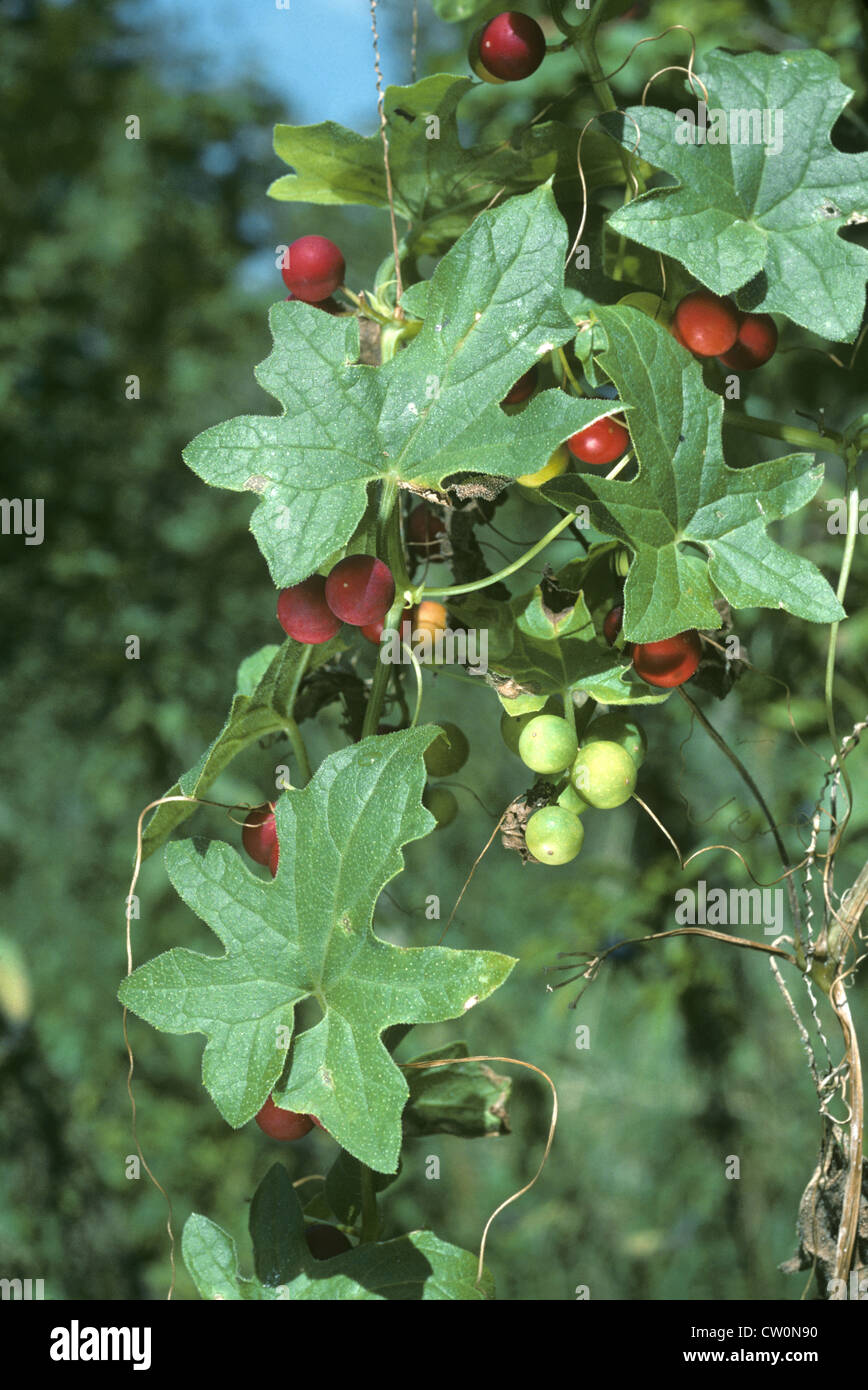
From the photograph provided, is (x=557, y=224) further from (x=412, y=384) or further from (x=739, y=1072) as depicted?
(x=739, y=1072)

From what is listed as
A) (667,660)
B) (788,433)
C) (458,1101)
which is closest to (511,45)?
(788,433)

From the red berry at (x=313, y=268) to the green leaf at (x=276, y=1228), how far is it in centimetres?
58

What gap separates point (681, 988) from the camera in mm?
1239

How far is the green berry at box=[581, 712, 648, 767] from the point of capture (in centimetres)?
72

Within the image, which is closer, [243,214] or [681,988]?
[681,988]

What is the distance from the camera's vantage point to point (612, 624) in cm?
71

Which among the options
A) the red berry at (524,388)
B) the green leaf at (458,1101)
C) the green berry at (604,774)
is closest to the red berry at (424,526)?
the red berry at (524,388)

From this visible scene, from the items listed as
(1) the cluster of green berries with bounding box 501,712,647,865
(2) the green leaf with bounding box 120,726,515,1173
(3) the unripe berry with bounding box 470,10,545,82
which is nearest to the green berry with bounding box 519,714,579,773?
(1) the cluster of green berries with bounding box 501,712,647,865

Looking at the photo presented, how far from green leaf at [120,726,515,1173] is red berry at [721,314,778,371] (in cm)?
33

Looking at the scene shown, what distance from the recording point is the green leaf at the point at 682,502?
60cm

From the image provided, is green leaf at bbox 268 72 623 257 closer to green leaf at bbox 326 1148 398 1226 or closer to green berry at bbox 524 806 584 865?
green berry at bbox 524 806 584 865

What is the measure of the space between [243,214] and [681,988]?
223 cm

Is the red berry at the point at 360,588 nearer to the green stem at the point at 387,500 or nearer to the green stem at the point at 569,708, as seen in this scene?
the green stem at the point at 387,500
